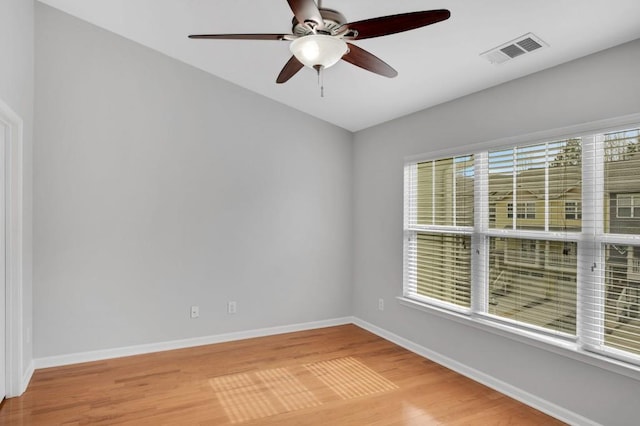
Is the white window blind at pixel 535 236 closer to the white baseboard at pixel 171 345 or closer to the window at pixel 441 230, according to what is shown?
the window at pixel 441 230

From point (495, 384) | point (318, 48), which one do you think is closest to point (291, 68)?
point (318, 48)

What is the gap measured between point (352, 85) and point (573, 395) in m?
3.01

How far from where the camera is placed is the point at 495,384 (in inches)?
121

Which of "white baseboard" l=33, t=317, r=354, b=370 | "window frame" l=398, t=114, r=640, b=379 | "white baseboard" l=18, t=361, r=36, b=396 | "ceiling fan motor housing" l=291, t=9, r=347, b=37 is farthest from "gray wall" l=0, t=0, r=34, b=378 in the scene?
"window frame" l=398, t=114, r=640, b=379

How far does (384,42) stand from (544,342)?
246 cm

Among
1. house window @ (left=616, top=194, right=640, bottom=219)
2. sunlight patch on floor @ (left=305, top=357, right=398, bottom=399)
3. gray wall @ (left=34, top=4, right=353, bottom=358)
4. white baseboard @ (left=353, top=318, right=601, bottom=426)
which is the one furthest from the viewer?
gray wall @ (left=34, top=4, right=353, bottom=358)

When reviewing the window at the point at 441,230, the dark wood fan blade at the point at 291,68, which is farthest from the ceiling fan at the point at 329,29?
the window at the point at 441,230

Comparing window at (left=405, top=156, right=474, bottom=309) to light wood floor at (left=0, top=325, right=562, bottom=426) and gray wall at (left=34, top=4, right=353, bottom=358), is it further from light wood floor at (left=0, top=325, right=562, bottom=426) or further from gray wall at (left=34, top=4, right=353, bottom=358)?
gray wall at (left=34, top=4, right=353, bottom=358)

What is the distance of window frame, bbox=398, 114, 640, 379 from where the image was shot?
2369 mm

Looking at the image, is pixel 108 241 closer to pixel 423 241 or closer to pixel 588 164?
pixel 423 241

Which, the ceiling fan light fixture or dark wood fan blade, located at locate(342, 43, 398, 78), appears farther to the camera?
dark wood fan blade, located at locate(342, 43, 398, 78)

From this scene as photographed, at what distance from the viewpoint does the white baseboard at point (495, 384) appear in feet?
8.51

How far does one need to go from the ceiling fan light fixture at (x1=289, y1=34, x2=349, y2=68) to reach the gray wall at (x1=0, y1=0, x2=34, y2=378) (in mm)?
2093

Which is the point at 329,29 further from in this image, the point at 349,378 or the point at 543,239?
the point at 349,378
